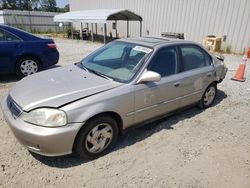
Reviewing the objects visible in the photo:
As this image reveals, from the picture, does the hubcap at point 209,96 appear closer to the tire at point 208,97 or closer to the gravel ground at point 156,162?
the tire at point 208,97

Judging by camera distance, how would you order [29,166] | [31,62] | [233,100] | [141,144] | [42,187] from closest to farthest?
[42,187], [29,166], [141,144], [233,100], [31,62]

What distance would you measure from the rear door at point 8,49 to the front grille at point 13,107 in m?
3.07

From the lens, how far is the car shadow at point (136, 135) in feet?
9.62

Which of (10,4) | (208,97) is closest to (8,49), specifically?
(208,97)

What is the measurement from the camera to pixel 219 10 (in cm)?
1251

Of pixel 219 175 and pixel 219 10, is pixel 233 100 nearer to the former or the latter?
pixel 219 175

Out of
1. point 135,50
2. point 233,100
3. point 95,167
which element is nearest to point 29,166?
point 95,167

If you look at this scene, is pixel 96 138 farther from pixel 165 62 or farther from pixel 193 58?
pixel 193 58

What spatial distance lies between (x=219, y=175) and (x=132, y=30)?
55.9 feet

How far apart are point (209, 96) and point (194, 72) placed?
3.38 ft

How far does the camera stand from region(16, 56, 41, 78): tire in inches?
236

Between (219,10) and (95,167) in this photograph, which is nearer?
(95,167)

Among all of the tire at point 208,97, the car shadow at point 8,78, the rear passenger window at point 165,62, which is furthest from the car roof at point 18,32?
the tire at point 208,97

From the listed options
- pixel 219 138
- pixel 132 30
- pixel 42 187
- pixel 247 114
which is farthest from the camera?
pixel 132 30
